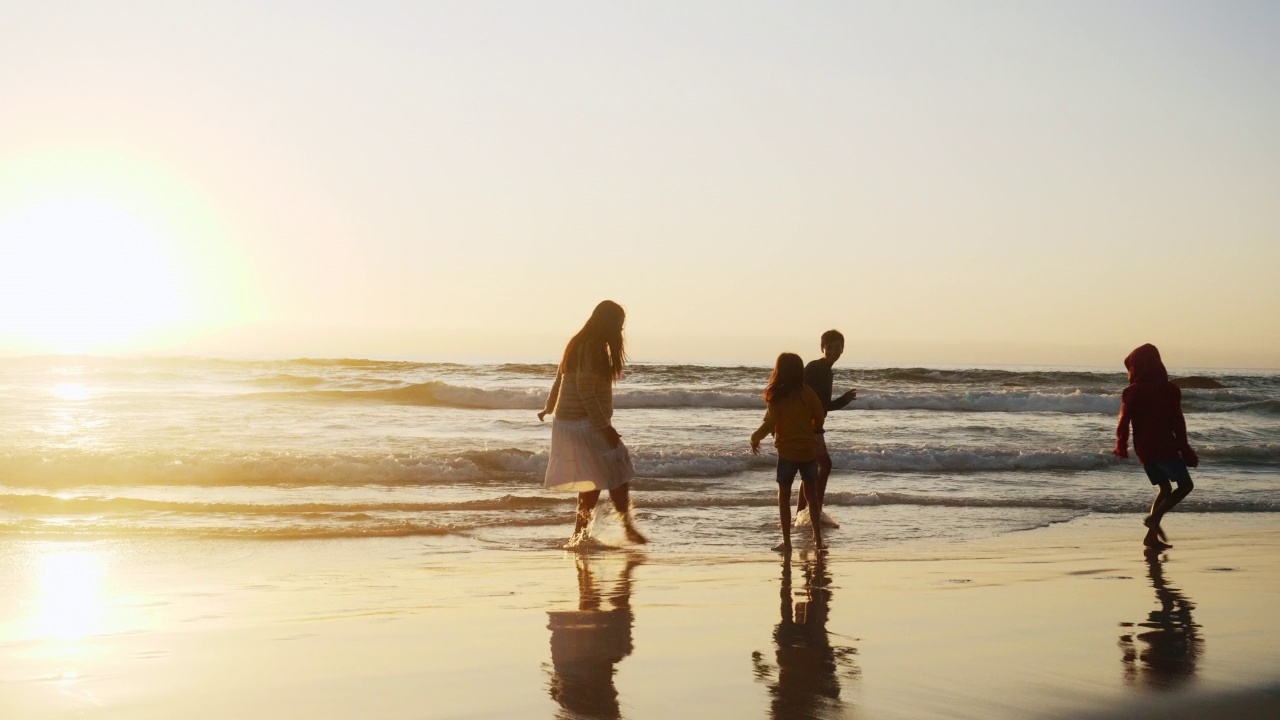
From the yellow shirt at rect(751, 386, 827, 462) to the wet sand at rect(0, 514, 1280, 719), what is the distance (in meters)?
0.85

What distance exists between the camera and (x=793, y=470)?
344 inches

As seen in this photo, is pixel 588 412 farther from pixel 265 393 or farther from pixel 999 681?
pixel 265 393

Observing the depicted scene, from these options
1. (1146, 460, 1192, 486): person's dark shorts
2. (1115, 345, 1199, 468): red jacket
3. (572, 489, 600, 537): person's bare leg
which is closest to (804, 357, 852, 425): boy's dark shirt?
(572, 489, 600, 537): person's bare leg

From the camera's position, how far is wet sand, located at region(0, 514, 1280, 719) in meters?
4.16

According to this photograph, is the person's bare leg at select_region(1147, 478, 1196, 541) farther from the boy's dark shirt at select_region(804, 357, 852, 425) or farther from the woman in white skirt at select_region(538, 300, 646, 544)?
the woman in white skirt at select_region(538, 300, 646, 544)

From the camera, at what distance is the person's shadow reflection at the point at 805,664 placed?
4.07 metres

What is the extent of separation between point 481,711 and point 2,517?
772 centimetres

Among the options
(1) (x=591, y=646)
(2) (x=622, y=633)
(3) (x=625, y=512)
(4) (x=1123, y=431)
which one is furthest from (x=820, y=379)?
(1) (x=591, y=646)

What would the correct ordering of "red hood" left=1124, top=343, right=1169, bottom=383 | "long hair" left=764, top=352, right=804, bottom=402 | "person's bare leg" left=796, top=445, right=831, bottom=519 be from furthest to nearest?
1. "red hood" left=1124, top=343, right=1169, bottom=383
2. "person's bare leg" left=796, top=445, right=831, bottom=519
3. "long hair" left=764, top=352, right=804, bottom=402

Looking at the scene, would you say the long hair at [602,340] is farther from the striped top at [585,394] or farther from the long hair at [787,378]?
the long hair at [787,378]

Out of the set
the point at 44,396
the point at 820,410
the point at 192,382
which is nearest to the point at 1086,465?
the point at 820,410

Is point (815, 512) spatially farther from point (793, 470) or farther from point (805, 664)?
point (805, 664)

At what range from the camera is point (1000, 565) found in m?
7.81

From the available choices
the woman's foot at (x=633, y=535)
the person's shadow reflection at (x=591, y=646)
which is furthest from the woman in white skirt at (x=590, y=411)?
the person's shadow reflection at (x=591, y=646)
